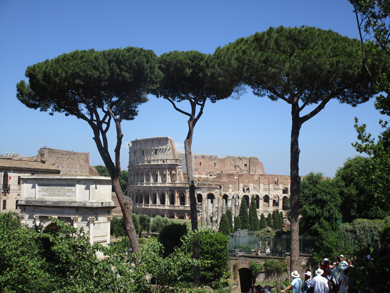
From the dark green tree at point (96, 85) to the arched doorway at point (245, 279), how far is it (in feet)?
24.4

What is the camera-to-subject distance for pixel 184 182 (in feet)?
171

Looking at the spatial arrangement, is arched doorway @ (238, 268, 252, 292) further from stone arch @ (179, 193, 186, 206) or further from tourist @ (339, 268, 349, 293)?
stone arch @ (179, 193, 186, 206)

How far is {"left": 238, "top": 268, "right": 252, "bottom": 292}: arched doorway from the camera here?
58.8ft

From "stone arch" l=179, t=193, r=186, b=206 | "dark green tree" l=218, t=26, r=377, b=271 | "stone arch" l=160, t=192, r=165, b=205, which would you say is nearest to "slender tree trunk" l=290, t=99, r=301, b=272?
"dark green tree" l=218, t=26, r=377, b=271

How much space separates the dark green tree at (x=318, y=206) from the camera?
18.4 metres

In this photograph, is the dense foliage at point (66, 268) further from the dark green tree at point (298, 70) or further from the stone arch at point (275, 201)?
the stone arch at point (275, 201)

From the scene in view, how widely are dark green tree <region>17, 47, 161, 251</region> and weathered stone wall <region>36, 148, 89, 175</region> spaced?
1528 centimetres

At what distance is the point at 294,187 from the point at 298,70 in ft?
9.29

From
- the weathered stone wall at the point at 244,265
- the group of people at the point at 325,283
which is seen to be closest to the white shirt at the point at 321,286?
the group of people at the point at 325,283

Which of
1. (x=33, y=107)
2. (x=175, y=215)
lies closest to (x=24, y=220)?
(x=33, y=107)

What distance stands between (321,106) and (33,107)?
932 centimetres

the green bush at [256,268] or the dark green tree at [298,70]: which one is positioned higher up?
the dark green tree at [298,70]

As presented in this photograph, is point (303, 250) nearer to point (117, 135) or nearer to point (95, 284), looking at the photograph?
point (117, 135)

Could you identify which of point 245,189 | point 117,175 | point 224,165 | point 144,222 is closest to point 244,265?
point 117,175
